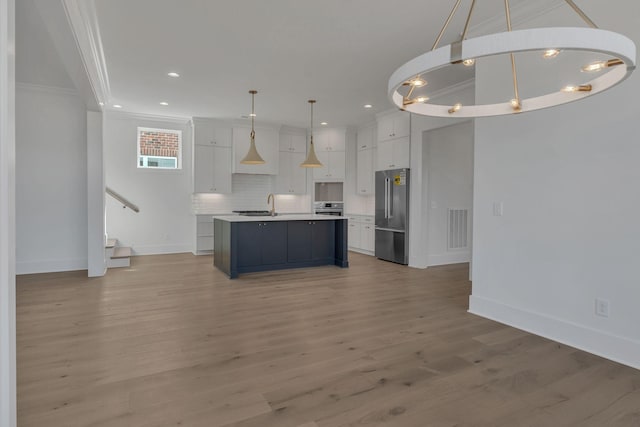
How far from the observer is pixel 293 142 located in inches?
338

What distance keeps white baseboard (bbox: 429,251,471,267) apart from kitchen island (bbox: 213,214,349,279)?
156 centimetres

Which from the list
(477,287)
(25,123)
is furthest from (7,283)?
(25,123)

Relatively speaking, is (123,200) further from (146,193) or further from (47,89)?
(47,89)

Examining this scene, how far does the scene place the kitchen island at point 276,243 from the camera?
18.3 ft

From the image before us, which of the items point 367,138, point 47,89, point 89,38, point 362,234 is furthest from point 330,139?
point 89,38

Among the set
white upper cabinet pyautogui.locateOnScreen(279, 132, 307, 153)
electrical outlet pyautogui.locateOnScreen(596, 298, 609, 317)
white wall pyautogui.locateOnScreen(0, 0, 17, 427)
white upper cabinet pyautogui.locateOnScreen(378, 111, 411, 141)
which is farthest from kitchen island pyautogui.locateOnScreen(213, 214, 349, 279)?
white wall pyautogui.locateOnScreen(0, 0, 17, 427)

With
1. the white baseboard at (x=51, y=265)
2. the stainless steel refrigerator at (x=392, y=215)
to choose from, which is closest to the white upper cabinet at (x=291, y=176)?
the stainless steel refrigerator at (x=392, y=215)

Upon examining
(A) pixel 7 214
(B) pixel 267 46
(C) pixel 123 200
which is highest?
(B) pixel 267 46

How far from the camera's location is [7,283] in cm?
133

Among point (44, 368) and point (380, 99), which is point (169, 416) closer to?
point (44, 368)

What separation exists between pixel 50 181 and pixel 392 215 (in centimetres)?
553

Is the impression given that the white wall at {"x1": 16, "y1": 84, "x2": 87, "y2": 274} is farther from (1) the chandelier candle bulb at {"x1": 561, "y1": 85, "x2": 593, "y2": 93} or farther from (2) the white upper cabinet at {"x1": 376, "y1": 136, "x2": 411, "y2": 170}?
(1) the chandelier candle bulb at {"x1": 561, "y1": 85, "x2": 593, "y2": 93}

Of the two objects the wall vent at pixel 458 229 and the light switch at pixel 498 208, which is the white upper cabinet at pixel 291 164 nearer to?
the wall vent at pixel 458 229

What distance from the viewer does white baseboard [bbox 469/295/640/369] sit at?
2615mm
